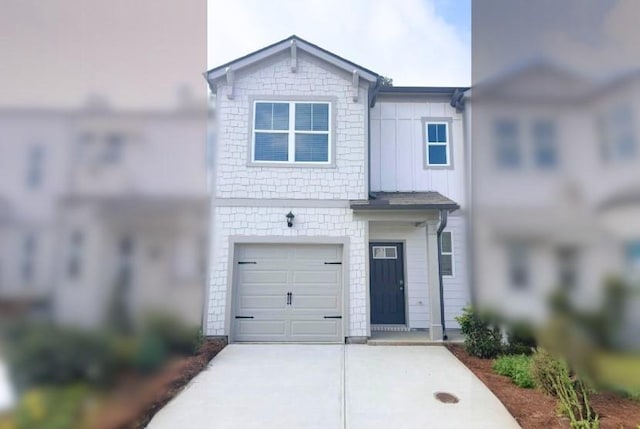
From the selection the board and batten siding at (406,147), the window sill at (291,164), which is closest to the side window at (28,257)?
the window sill at (291,164)

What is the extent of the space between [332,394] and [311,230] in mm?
4187

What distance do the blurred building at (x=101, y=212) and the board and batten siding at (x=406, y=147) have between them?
29.0 ft

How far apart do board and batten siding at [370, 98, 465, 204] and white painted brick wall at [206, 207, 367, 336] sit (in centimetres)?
188

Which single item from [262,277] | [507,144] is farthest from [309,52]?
[507,144]

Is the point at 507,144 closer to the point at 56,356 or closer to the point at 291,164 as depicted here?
the point at 56,356

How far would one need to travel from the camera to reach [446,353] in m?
7.39

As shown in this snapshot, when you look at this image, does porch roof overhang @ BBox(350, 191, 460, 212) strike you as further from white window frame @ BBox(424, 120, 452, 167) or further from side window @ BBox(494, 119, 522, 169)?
side window @ BBox(494, 119, 522, 169)

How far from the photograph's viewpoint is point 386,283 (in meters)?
9.66

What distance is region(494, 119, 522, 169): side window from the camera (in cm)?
156

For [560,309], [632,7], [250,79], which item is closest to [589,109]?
[632,7]

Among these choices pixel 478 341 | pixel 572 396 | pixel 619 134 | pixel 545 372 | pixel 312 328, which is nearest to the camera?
pixel 619 134

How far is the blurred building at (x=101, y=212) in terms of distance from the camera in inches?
36.8

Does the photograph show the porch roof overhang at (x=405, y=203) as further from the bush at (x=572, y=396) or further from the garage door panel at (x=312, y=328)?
the bush at (x=572, y=396)

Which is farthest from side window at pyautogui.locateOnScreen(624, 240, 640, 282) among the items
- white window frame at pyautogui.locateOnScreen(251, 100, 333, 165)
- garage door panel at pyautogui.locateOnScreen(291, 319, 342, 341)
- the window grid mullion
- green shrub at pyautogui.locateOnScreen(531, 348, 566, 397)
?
the window grid mullion
